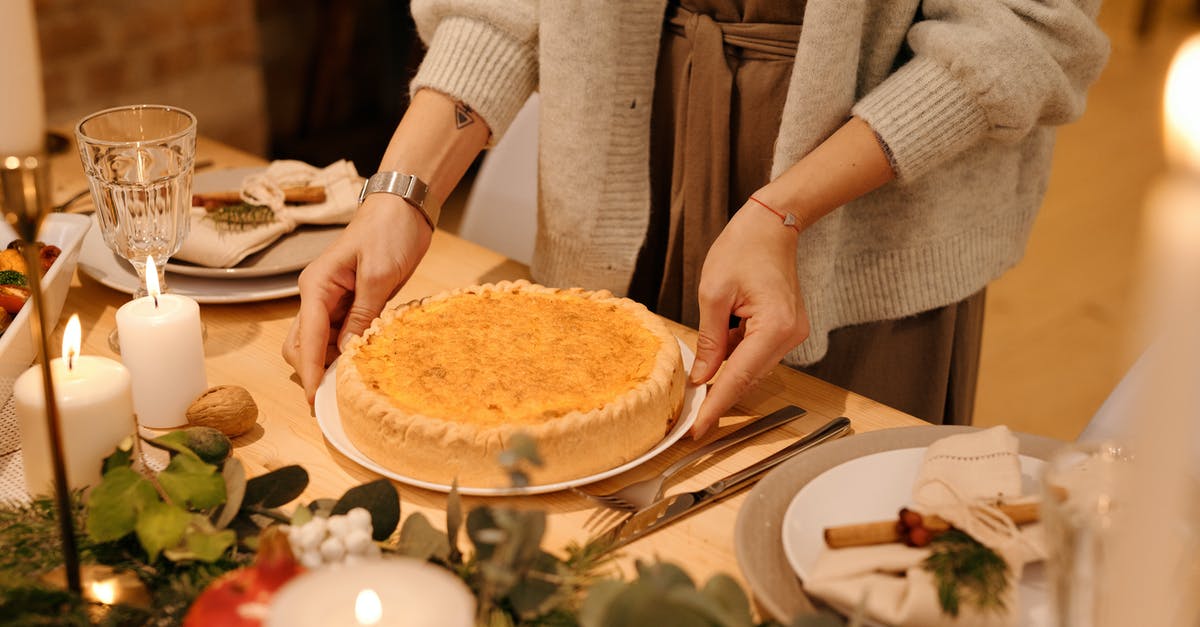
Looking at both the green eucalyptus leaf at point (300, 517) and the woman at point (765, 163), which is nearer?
the green eucalyptus leaf at point (300, 517)

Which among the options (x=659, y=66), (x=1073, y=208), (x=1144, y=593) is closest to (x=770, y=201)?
(x=659, y=66)

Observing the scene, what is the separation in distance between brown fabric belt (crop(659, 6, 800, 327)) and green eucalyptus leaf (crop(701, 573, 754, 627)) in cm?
84

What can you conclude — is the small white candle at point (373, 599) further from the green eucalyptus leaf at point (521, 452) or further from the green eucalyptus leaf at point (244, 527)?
the green eucalyptus leaf at point (244, 527)

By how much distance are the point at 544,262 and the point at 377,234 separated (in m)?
0.35

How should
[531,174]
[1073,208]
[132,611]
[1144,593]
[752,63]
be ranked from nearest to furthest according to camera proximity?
[1144,593], [132,611], [752,63], [531,174], [1073,208]

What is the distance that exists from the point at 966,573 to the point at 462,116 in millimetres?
936

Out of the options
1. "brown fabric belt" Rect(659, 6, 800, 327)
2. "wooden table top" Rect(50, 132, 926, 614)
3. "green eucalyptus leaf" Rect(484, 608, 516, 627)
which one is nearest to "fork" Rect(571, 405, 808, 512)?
"wooden table top" Rect(50, 132, 926, 614)

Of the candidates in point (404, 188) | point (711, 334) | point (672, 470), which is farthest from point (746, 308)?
point (404, 188)

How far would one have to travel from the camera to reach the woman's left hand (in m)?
1.12

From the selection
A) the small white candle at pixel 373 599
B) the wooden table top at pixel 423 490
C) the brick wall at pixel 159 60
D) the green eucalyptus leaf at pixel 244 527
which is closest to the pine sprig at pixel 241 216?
the wooden table top at pixel 423 490

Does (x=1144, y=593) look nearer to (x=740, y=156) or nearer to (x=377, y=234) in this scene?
(x=377, y=234)

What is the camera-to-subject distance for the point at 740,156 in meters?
1.53

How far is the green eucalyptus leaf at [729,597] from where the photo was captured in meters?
0.71

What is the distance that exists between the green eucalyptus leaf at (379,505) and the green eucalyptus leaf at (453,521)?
0.20 feet
